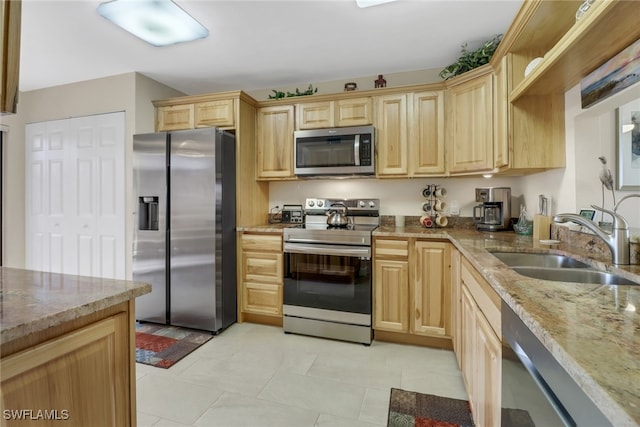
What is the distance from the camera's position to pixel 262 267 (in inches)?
116

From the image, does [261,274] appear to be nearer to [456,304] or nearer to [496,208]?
[456,304]

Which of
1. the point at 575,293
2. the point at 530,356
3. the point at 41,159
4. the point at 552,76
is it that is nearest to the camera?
the point at 530,356

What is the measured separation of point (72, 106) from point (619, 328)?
181 inches

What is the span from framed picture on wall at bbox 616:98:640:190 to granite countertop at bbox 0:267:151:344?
219cm

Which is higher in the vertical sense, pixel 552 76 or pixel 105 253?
pixel 552 76

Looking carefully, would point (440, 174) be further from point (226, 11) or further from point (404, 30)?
point (226, 11)

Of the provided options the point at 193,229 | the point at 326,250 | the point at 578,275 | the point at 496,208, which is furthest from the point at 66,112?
the point at 578,275

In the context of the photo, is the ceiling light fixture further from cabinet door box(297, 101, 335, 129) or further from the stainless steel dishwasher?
the stainless steel dishwasher

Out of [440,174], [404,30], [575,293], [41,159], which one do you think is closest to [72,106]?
[41,159]

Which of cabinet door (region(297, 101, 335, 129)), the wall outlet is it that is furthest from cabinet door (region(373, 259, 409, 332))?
cabinet door (region(297, 101, 335, 129))

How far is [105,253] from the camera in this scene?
3.21 m

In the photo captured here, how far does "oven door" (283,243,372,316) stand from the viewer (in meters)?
2.55

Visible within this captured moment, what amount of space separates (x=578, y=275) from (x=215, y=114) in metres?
3.05

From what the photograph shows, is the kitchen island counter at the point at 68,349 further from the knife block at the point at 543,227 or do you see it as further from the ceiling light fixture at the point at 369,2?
the knife block at the point at 543,227
